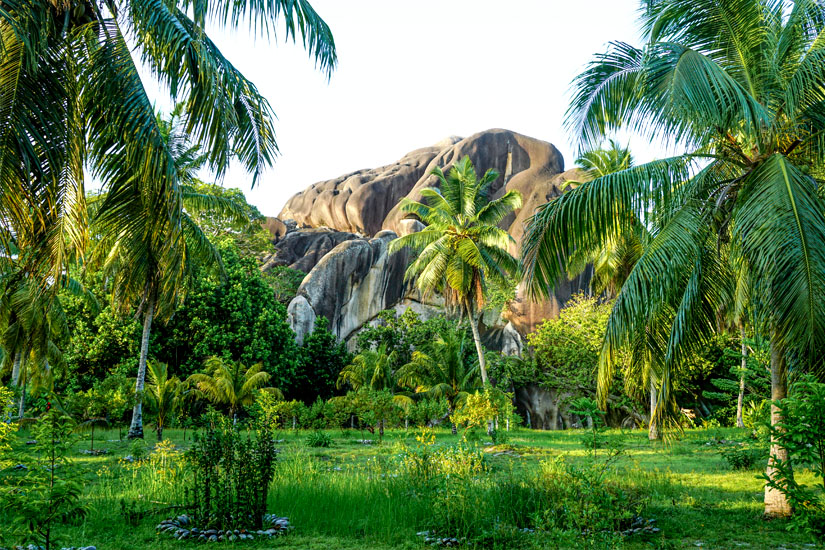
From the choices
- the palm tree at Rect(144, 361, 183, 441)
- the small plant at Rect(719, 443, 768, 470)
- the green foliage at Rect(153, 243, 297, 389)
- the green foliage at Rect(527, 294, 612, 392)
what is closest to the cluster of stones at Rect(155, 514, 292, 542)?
the small plant at Rect(719, 443, 768, 470)

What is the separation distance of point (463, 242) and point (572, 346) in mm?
9010

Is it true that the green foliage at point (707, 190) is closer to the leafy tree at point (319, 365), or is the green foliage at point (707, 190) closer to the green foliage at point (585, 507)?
the green foliage at point (585, 507)

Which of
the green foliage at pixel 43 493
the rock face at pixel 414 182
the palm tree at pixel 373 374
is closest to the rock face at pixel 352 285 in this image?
the rock face at pixel 414 182

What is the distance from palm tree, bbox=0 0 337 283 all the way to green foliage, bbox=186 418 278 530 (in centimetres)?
278

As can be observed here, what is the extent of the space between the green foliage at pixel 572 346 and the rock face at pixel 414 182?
1096cm

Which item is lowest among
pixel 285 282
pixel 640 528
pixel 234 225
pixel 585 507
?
pixel 640 528

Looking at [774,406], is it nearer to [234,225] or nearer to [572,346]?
[572,346]

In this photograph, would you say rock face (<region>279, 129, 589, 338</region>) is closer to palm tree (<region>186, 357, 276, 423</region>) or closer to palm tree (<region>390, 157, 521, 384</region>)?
palm tree (<region>390, 157, 521, 384</region>)

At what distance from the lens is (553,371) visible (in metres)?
27.7

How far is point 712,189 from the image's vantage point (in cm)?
820

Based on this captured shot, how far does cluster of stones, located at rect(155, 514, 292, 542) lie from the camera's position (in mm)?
6301

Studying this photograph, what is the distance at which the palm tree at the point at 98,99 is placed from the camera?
6609mm

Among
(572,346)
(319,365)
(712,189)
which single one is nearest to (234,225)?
(319,365)

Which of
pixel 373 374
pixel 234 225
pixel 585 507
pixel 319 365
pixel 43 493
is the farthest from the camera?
pixel 319 365
